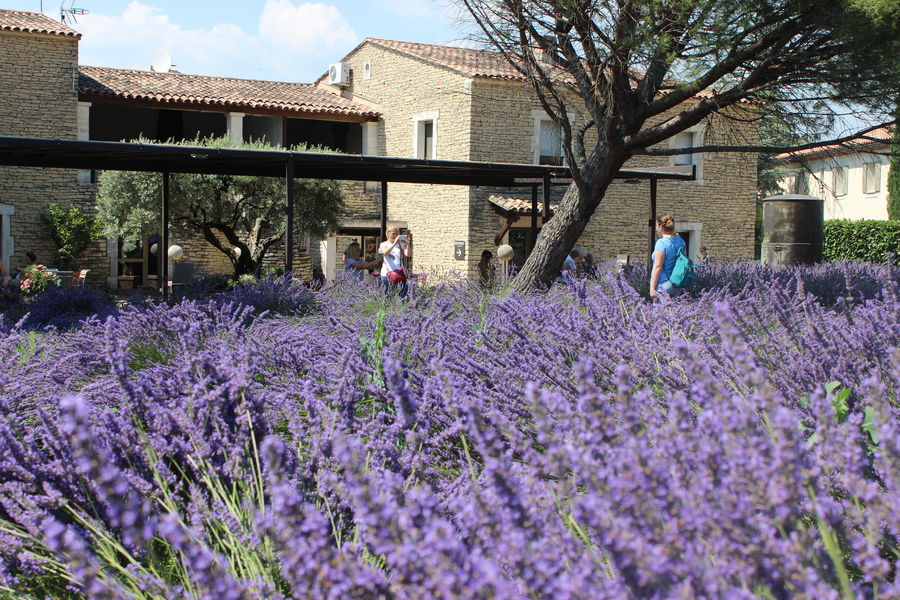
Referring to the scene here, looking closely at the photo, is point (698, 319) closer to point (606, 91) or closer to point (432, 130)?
point (606, 91)

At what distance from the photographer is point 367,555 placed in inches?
80.0

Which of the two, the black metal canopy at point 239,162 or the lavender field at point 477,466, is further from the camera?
the black metal canopy at point 239,162

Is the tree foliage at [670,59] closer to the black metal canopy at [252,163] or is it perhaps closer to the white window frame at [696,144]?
the black metal canopy at [252,163]

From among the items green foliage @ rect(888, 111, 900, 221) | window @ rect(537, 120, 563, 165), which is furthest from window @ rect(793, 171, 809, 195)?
window @ rect(537, 120, 563, 165)

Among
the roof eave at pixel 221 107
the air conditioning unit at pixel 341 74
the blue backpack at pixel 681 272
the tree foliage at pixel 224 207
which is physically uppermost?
the air conditioning unit at pixel 341 74

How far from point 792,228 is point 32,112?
699 inches

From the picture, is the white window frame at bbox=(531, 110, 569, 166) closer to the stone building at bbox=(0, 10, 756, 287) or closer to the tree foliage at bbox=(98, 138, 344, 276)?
the stone building at bbox=(0, 10, 756, 287)

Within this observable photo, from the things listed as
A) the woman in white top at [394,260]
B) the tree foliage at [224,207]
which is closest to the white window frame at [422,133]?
the tree foliage at [224,207]

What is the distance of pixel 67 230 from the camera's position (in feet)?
71.8

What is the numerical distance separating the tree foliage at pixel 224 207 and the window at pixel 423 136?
3.22 meters

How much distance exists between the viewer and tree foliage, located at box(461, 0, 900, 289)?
895cm

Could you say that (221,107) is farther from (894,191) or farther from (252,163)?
(894,191)

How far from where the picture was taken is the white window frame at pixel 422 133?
939 inches

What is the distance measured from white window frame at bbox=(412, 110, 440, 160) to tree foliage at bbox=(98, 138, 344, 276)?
3.18 metres
